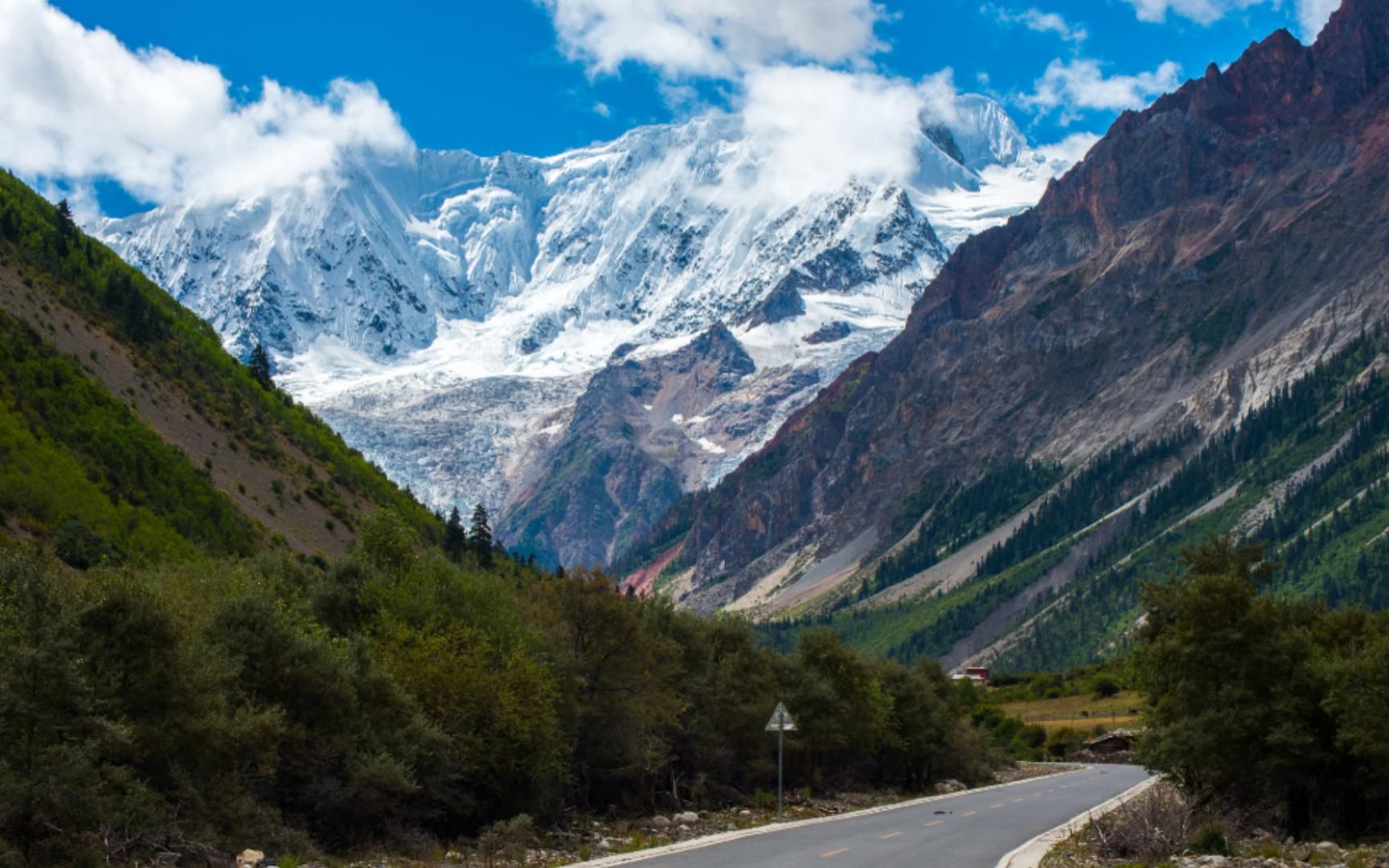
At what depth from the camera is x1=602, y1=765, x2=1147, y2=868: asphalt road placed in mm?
27391

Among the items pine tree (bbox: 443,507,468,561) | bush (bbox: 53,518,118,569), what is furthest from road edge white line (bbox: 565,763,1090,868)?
pine tree (bbox: 443,507,468,561)

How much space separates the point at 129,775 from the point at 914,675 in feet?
189

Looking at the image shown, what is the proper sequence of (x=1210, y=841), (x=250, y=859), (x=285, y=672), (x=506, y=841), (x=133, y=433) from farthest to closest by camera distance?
(x=133, y=433)
(x=506, y=841)
(x=285, y=672)
(x=1210, y=841)
(x=250, y=859)

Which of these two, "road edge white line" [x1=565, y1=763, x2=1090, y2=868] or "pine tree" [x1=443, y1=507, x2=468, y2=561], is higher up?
"pine tree" [x1=443, y1=507, x2=468, y2=561]

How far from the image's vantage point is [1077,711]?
5556 inches

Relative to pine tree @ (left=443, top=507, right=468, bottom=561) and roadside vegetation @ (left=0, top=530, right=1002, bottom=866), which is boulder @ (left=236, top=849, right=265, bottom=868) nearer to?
roadside vegetation @ (left=0, top=530, right=1002, bottom=866)

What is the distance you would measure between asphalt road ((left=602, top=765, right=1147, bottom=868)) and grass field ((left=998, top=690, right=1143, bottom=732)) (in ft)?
236

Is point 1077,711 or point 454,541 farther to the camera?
point 1077,711

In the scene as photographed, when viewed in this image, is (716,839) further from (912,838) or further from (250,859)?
(250,859)

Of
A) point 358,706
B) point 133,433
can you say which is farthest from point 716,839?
point 133,433

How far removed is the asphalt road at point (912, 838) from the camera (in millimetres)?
27391

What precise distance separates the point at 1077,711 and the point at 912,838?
114m

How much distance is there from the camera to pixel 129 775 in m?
24.8

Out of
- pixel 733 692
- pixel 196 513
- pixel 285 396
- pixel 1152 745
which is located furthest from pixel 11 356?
pixel 1152 745
